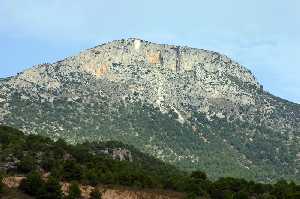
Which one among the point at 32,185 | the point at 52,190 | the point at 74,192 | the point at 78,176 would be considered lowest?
the point at 74,192

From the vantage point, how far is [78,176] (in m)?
86.2

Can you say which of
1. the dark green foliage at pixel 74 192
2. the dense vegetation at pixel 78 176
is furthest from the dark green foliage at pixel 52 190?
the dark green foliage at pixel 74 192

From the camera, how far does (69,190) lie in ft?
250

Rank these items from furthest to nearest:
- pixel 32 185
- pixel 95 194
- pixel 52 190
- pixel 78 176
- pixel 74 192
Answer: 1. pixel 78 176
2. pixel 95 194
3. pixel 32 185
4. pixel 52 190
5. pixel 74 192

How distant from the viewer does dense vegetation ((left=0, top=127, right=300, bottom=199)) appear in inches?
3009

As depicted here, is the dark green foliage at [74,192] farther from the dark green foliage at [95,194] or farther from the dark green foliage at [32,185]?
the dark green foliage at [32,185]

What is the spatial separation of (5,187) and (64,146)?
103 ft

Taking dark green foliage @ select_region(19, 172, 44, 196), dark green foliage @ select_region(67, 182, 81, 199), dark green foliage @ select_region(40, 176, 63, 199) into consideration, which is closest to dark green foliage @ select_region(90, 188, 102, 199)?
dark green foliage @ select_region(67, 182, 81, 199)

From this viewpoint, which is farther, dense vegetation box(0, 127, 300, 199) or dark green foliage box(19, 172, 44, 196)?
Result: dense vegetation box(0, 127, 300, 199)

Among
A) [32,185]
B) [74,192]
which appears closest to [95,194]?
[74,192]

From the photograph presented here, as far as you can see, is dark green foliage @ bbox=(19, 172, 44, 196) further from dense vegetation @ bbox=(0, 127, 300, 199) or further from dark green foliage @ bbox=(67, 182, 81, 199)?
dark green foliage @ bbox=(67, 182, 81, 199)

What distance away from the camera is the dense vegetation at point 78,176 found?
76.4 m

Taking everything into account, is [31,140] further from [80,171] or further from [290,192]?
[290,192]

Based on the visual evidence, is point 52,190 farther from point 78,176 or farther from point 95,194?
point 78,176
